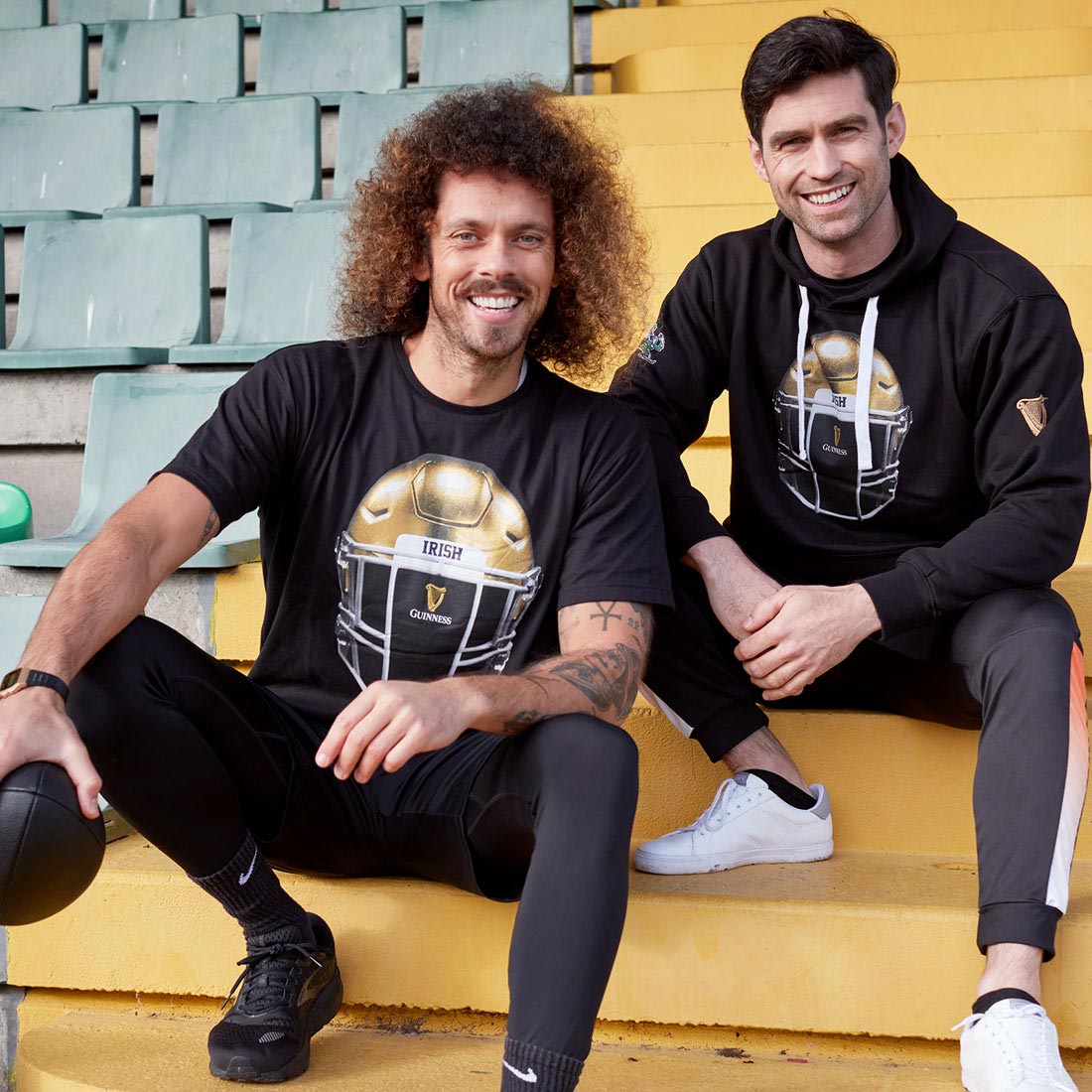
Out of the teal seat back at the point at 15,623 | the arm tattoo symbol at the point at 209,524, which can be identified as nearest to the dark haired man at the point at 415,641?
the arm tattoo symbol at the point at 209,524

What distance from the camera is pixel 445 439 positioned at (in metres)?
1.46

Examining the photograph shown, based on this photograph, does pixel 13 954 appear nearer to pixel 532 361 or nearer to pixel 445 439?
pixel 445 439

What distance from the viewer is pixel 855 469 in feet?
5.27

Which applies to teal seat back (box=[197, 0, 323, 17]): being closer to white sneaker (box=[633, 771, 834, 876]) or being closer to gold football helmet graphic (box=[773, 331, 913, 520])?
gold football helmet graphic (box=[773, 331, 913, 520])

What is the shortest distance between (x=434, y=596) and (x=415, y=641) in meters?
0.06

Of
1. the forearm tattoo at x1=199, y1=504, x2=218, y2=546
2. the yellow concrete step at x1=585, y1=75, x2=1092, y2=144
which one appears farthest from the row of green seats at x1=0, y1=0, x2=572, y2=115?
the forearm tattoo at x1=199, y1=504, x2=218, y2=546

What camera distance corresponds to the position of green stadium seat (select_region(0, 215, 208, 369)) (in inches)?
106

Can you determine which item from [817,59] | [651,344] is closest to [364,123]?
[651,344]

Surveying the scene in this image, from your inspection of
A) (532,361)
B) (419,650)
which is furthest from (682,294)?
(419,650)

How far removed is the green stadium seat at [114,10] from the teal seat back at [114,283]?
1585mm

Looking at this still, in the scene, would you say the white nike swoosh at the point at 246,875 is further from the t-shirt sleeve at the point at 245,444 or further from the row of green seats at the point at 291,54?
the row of green seats at the point at 291,54

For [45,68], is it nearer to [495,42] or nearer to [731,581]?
[495,42]

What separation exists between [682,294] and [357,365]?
0.47 metres

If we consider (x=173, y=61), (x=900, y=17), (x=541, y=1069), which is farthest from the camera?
(x=173, y=61)
